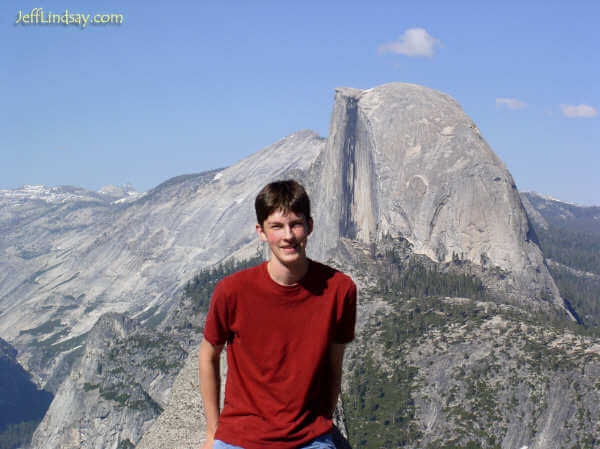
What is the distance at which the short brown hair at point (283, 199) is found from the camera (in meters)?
8.19

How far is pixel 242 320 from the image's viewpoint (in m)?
8.37

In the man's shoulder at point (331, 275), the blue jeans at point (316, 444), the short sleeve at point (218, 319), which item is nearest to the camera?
the blue jeans at point (316, 444)

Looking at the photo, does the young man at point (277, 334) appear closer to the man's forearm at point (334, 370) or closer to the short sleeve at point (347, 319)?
the short sleeve at point (347, 319)

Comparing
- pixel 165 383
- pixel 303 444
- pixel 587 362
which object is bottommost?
pixel 165 383

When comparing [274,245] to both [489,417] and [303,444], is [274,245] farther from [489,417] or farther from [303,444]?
[489,417]

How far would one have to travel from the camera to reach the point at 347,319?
344 inches

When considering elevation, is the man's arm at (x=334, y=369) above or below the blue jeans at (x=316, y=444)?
above

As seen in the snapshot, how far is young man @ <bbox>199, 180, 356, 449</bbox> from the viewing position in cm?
823

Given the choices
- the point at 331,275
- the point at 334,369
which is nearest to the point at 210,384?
the point at 334,369

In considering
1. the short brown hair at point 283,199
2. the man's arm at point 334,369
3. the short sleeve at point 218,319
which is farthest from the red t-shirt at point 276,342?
the short brown hair at point 283,199

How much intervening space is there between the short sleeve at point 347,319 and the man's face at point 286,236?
859 mm

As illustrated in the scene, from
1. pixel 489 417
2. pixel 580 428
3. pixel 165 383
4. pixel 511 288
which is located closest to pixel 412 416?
pixel 489 417

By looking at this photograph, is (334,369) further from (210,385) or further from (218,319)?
(218,319)

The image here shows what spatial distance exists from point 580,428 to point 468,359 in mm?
28129
